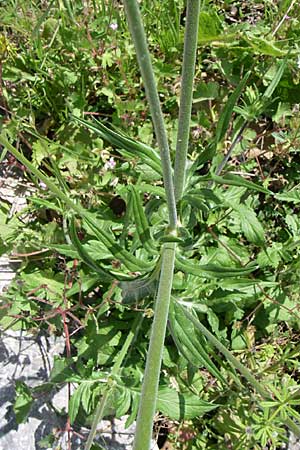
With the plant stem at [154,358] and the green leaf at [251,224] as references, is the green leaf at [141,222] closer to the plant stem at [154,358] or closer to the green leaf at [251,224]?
the plant stem at [154,358]

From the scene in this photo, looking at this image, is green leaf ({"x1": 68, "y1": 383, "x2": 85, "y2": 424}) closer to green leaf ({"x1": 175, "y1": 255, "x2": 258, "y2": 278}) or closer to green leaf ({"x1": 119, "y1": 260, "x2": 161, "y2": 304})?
green leaf ({"x1": 119, "y1": 260, "x2": 161, "y2": 304})

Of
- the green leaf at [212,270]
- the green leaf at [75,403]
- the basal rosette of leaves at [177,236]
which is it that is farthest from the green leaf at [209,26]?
the green leaf at [75,403]

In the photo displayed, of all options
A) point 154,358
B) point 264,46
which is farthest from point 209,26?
point 154,358

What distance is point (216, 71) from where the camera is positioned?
10.0 feet

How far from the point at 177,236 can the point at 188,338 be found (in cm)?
33

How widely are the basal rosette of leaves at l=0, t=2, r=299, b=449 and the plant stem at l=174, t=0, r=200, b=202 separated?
27 cm

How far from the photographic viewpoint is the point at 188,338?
1.82 m

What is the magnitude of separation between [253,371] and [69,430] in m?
0.85

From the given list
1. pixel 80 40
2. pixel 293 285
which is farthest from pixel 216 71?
pixel 293 285

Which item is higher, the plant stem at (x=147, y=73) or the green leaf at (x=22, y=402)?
the plant stem at (x=147, y=73)

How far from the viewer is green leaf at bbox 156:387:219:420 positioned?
6.95 ft

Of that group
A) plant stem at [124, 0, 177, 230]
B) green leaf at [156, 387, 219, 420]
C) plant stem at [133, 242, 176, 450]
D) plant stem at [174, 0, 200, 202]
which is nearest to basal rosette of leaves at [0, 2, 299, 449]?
green leaf at [156, 387, 219, 420]

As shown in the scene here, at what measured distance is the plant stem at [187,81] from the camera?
1.09 meters

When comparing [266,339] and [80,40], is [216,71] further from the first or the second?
[266,339]
